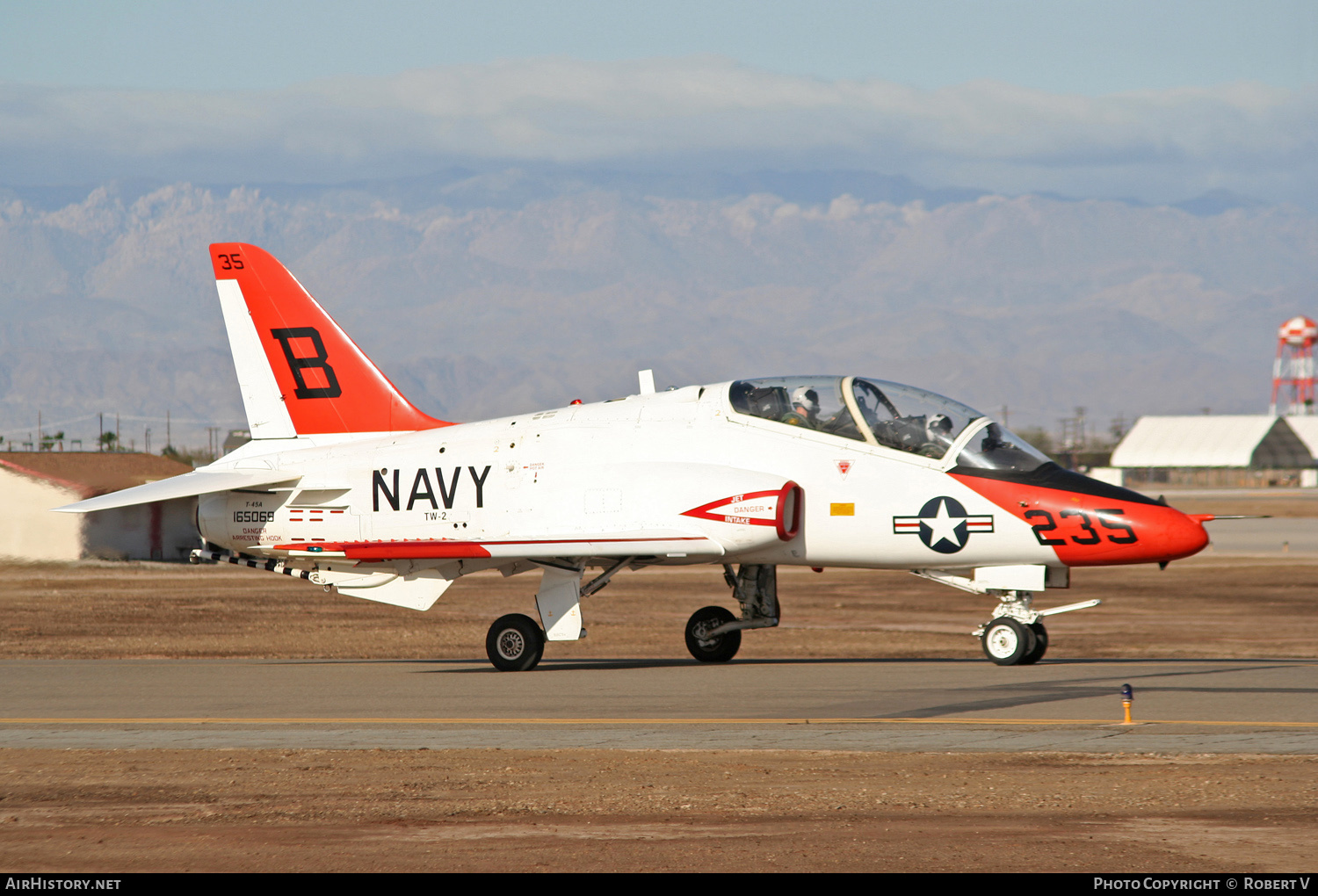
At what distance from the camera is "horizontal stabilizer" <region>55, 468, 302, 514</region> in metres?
18.7

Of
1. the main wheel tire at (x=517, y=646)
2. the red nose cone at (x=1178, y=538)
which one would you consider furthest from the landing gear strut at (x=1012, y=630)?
the main wheel tire at (x=517, y=646)

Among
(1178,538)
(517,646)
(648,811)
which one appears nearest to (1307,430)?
(1178,538)

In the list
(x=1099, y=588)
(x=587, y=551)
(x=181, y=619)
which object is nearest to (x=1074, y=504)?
(x=587, y=551)

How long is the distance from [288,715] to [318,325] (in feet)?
27.3

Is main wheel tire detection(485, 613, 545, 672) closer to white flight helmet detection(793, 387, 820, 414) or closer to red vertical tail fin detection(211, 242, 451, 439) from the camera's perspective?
red vertical tail fin detection(211, 242, 451, 439)

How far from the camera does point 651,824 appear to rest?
340 inches

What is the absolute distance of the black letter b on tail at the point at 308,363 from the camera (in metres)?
20.5

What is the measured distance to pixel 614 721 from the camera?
13.2 meters

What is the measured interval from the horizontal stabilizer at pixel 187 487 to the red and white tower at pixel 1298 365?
172188 mm

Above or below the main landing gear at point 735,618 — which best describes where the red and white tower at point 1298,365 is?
above

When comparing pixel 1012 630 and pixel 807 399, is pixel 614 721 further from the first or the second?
pixel 1012 630

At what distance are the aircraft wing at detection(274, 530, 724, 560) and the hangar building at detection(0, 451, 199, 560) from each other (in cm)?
429

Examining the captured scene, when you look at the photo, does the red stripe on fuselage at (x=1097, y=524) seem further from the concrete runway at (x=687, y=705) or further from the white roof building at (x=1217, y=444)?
the white roof building at (x=1217, y=444)

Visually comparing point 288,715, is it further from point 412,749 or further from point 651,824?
point 651,824
